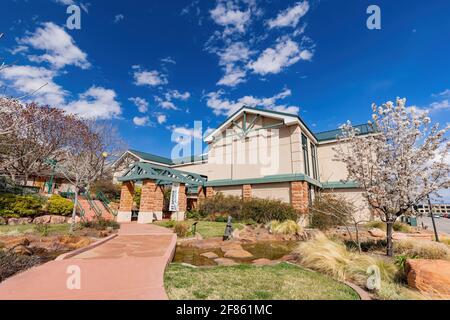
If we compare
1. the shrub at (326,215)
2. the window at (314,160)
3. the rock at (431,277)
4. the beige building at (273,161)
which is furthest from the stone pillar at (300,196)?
the rock at (431,277)

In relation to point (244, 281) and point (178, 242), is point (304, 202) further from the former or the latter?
point (244, 281)

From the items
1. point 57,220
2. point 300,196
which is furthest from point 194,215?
point 57,220

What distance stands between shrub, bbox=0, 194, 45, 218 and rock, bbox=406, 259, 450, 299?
1687cm

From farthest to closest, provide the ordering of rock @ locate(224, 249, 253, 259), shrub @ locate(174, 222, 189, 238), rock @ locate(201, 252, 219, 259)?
shrub @ locate(174, 222, 189, 238), rock @ locate(224, 249, 253, 259), rock @ locate(201, 252, 219, 259)

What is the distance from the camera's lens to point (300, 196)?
14.4 meters

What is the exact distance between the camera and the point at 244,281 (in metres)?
4.23

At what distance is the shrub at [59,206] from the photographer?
535 inches

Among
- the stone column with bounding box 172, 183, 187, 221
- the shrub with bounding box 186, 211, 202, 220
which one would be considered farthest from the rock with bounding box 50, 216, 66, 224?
the shrub with bounding box 186, 211, 202, 220

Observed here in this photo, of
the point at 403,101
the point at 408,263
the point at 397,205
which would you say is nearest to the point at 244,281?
the point at 408,263

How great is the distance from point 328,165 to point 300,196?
6.57 m

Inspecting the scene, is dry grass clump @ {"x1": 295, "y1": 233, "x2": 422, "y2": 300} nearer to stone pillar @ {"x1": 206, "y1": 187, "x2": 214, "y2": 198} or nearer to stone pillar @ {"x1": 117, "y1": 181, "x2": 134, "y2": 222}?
stone pillar @ {"x1": 206, "y1": 187, "x2": 214, "y2": 198}

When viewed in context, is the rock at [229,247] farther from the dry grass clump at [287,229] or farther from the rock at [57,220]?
the rock at [57,220]

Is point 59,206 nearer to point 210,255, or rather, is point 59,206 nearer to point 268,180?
point 210,255

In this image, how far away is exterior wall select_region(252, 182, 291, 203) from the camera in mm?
15370
